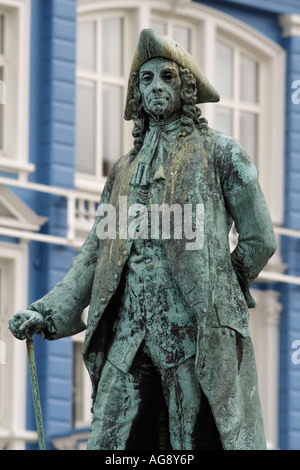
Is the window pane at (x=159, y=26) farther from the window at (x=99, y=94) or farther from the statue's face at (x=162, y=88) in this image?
the statue's face at (x=162, y=88)

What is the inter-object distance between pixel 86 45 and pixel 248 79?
2.96 metres

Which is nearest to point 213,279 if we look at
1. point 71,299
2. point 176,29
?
point 71,299

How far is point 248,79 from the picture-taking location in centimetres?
3925

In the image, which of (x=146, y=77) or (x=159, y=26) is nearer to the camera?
(x=146, y=77)

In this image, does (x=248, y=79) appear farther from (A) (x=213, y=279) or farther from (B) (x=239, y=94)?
(A) (x=213, y=279)

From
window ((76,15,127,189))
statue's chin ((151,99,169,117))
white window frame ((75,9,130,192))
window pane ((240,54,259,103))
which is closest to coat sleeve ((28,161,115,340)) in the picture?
statue's chin ((151,99,169,117))

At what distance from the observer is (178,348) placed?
14.1 meters

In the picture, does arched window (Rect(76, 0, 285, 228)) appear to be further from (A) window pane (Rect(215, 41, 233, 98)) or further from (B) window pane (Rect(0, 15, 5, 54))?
(B) window pane (Rect(0, 15, 5, 54))

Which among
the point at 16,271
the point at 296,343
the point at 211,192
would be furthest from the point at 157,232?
the point at 296,343

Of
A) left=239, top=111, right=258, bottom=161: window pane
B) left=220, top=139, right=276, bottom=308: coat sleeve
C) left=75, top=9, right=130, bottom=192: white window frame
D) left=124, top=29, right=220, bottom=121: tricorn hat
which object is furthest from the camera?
left=239, top=111, right=258, bottom=161: window pane

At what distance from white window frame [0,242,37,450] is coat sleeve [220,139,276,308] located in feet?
65.4

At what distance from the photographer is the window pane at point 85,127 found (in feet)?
121

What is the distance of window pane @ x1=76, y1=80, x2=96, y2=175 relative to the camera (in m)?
36.8

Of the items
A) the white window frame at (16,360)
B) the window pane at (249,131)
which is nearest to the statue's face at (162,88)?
the white window frame at (16,360)
